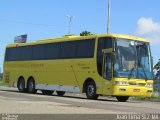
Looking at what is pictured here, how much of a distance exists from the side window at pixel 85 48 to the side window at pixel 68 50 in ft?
1.78

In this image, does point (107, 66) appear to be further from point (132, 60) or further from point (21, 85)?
point (21, 85)

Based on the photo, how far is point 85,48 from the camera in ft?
96.7

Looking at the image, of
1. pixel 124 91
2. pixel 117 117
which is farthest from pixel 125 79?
pixel 117 117

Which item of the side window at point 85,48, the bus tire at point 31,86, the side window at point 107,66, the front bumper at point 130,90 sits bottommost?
the front bumper at point 130,90

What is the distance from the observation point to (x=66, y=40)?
31578mm

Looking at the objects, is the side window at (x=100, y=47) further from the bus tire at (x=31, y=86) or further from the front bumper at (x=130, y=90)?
the bus tire at (x=31, y=86)

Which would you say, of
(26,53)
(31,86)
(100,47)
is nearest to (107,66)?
(100,47)

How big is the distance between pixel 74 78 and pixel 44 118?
1591cm

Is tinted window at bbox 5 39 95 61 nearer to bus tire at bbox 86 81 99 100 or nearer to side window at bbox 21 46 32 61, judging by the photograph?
side window at bbox 21 46 32 61

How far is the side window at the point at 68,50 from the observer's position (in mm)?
30594

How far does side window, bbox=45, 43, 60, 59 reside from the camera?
3238 centimetres

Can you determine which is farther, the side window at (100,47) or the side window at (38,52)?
the side window at (38,52)

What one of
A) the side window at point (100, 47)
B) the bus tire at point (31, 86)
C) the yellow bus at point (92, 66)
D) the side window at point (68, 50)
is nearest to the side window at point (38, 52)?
the yellow bus at point (92, 66)

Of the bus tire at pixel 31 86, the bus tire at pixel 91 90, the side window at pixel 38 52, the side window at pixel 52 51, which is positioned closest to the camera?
the bus tire at pixel 91 90
